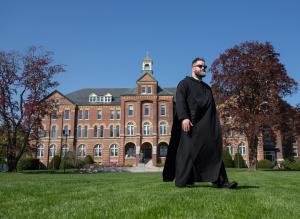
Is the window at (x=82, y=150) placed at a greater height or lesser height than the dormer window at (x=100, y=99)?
lesser

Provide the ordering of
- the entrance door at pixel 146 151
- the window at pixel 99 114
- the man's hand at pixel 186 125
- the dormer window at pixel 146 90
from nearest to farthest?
the man's hand at pixel 186 125 < the dormer window at pixel 146 90 < the entrance door at pixel 146 151 < the window at pixel 99 114

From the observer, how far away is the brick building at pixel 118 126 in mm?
59469

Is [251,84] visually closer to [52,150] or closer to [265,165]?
[265,165]

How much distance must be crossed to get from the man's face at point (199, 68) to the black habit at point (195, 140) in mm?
154

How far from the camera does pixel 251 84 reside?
3412cm

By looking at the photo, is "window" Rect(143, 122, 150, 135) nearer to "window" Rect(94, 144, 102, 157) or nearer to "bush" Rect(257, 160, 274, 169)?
"window" Rect(94, 144, 102, 157)

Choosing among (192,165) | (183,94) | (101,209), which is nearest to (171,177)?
(192,165)

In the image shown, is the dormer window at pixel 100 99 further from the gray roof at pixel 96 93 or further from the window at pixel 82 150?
the window at pixel 82 150

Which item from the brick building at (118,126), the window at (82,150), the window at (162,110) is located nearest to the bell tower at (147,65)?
the brick building at (118,126)

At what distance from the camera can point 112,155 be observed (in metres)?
61.6

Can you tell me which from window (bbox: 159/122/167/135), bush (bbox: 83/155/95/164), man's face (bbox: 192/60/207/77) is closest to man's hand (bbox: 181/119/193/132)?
man's face (bbox: 192/60/207/77)

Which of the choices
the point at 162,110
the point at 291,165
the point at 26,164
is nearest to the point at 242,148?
the point at 291,165

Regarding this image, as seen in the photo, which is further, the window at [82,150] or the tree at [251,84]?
the window at [82,150]

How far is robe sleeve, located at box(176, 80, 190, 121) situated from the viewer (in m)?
7.21
